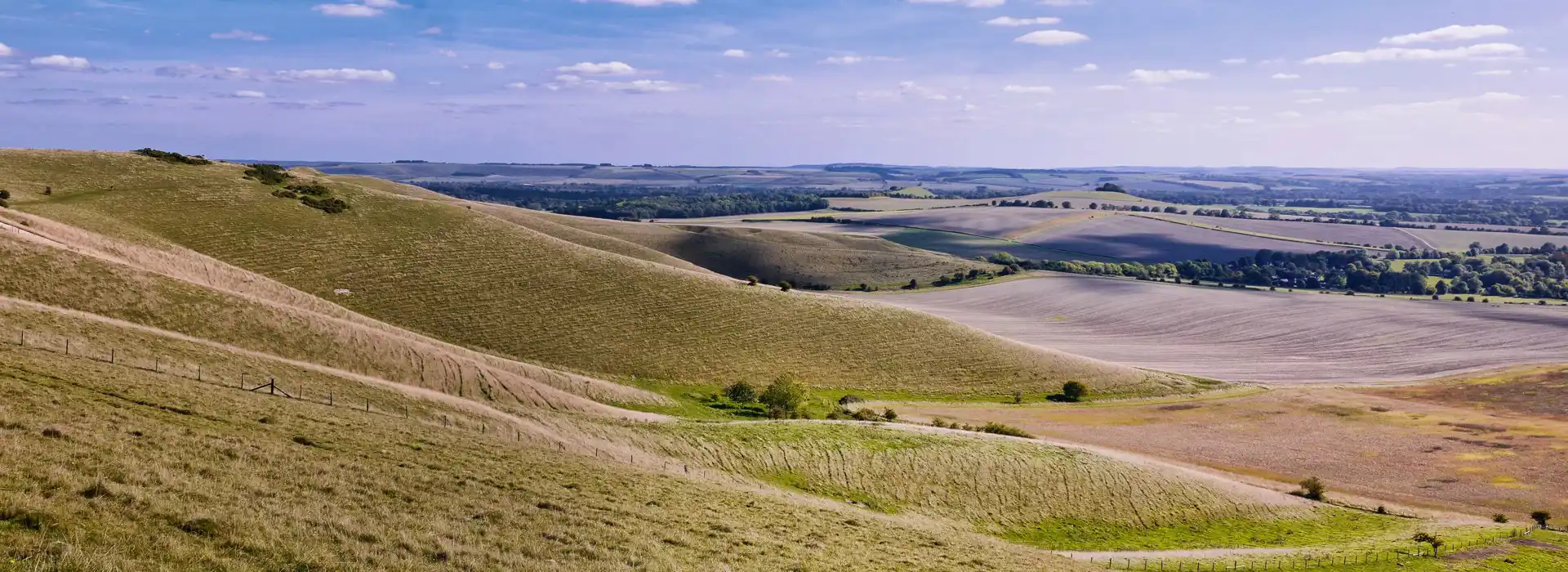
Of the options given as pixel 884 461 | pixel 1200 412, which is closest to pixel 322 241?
pixel 884 461

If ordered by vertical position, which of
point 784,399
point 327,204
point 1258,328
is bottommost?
point 1258,328

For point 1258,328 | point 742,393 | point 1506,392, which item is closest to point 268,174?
point 742,393

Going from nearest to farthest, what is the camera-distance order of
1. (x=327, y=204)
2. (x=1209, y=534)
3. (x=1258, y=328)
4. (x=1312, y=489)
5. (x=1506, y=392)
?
1. (x=1209, y=534)
2. (x=1312, y=489)
3. (x=1506, y=392)
4. (x=327, y=204)
5. (x=1258, y=328)

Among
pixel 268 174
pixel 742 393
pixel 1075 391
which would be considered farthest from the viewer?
pixel 268 174

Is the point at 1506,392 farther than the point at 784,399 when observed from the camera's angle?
Yes

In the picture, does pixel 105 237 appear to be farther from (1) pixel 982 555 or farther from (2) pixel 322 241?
(1) pixel 982 555

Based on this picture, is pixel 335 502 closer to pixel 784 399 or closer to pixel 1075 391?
pixel 784 399

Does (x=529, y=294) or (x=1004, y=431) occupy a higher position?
(x=529, y=294)
